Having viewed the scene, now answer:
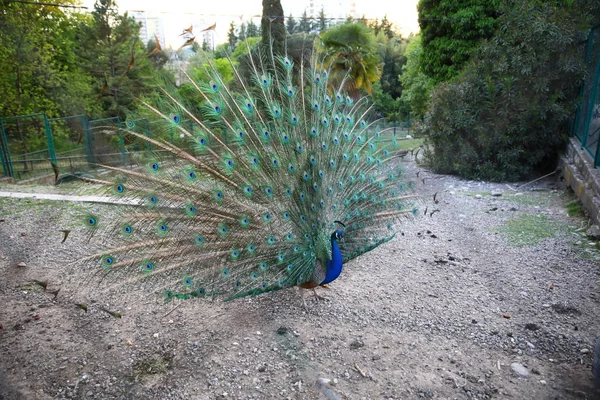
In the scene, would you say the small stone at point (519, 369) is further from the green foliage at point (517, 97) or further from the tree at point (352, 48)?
the tree at point (352, 48)

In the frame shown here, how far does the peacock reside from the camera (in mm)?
3291

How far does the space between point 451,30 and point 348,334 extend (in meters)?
12.6

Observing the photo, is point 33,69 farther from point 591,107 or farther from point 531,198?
point 591,107

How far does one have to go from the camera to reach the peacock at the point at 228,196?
3.29 meters

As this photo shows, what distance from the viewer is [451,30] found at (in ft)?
43.4

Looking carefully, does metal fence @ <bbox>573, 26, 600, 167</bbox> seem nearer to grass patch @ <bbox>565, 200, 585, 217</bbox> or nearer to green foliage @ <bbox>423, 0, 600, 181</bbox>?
green foliage @ <bbox>423, 0, 600, 181</bbox>

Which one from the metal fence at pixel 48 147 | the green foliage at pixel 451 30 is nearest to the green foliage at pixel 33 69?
the metal fence at pixel 48 147

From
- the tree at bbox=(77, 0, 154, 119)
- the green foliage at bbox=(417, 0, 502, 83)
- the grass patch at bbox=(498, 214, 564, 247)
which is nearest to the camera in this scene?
the grass patch at bbox=(498, 214, 564, 247)

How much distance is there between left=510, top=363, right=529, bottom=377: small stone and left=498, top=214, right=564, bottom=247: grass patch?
2.77 metres

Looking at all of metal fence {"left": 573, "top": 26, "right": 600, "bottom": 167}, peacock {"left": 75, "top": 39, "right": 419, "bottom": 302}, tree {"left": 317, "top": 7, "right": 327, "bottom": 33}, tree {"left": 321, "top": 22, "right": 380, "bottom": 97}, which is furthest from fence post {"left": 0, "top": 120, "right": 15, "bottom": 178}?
metal fence {"left": 573, "top": 26, "right": 600, "bottom": 167}

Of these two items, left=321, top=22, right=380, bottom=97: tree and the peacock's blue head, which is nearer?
the peacock's blue head

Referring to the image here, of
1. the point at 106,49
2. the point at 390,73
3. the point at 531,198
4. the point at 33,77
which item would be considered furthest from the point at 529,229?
the point at 390,73

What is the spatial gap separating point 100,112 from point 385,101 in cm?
2358

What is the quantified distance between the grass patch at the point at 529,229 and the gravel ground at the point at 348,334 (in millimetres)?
209
